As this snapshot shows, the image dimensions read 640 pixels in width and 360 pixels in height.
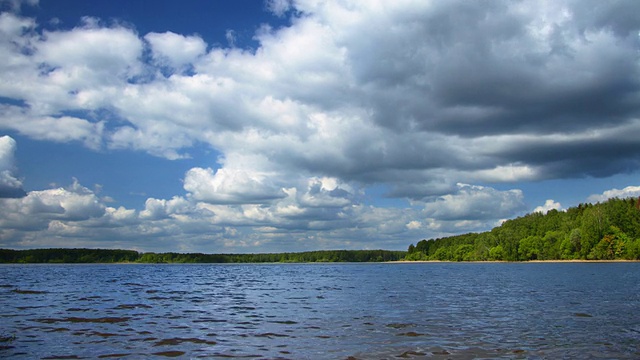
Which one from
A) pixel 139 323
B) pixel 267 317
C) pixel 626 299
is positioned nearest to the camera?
pixel 139 323

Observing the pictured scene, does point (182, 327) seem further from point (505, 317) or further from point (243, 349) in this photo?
point (505, 317)

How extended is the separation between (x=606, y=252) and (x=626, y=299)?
179251mm

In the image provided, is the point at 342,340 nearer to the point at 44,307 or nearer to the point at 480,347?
the point at 480,347

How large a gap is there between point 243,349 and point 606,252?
693 feet

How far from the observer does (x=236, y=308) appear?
35719 millimetres

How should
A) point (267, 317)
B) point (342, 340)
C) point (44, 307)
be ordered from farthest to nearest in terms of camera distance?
point (44, 307) < point (267, 317) < point (342, 340)

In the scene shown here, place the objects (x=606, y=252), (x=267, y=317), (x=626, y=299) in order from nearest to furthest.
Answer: (x=267, y=317) → (x=626, y=299) → (x=606, y=252)

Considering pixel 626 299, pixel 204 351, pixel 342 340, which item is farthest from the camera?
pixel 626 299

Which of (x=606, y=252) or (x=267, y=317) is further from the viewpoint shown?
(x=606, y=252)

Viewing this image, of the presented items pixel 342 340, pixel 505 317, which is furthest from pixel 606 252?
pixel 342 340

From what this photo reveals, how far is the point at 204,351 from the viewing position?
19516mm

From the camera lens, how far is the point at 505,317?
29047mm

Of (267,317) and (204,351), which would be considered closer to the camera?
(204,351)

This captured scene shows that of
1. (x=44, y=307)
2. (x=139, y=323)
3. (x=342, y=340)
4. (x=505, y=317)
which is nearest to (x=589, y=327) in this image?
(x=505, y=317)
